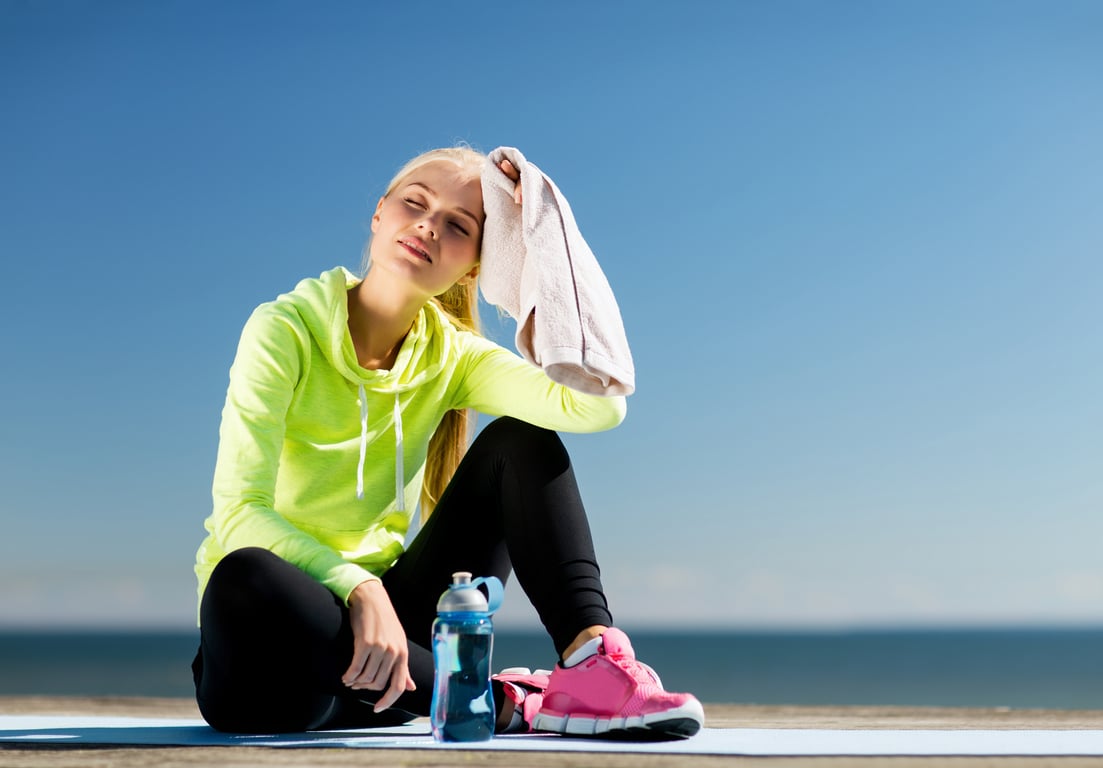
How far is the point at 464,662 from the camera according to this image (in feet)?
6.59

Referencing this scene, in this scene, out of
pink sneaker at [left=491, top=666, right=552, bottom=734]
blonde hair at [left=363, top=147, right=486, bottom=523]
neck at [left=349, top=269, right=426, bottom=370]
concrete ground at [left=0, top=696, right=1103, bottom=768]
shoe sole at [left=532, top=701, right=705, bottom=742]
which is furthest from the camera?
blonde hair at [left=363, top=147, right=486, bottom=523]

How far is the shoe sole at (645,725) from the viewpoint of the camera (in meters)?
1.91

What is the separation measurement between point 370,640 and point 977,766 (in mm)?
1037

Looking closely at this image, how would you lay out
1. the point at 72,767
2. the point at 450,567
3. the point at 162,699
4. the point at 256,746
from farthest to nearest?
1. the point at 162,699
2. the point at 450,567
3. the point at 256,746
4. the point at 72,767

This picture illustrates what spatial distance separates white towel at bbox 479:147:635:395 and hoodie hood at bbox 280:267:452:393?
208 mm

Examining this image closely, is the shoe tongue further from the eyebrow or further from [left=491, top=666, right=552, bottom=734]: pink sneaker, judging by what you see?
the eyebrow

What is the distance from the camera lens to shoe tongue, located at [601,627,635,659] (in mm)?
2006

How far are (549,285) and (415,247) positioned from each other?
34cm

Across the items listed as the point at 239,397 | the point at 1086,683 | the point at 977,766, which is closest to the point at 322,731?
the point at 239,397

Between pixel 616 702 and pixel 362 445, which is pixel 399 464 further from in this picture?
pixel 616 702

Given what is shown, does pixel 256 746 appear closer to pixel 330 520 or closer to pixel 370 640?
pixel 370 640

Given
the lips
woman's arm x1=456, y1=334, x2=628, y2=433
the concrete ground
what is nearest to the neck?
the lips

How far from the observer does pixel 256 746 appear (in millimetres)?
1873

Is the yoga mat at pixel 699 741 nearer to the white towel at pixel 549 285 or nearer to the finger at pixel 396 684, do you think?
the finger at pixel 396 684
